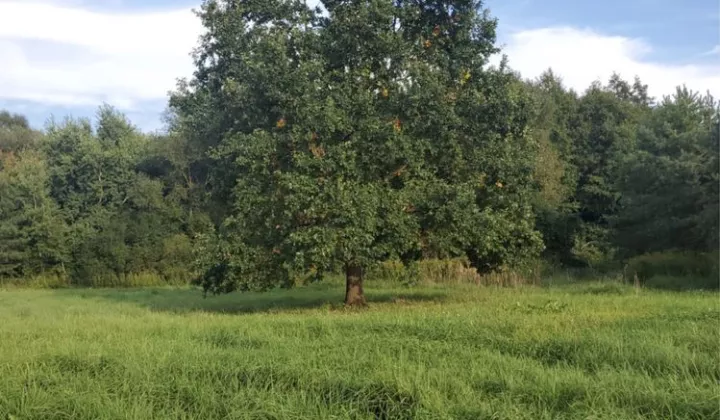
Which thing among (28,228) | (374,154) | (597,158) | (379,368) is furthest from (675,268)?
(28,228)

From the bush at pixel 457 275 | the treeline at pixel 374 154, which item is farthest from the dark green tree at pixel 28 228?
the bush at pixel 457 275

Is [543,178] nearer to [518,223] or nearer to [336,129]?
[518,223]

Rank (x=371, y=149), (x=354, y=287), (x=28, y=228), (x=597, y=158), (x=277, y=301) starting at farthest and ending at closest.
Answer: (x=597, y=158)
(x=28, y=228)
(x=277, y=301)
(x=354, y=287)
(x=371, y=149)

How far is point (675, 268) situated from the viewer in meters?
24.4

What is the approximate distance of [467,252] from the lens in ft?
59.2

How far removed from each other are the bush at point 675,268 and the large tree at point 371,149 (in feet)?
25.5

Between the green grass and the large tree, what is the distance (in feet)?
12.0

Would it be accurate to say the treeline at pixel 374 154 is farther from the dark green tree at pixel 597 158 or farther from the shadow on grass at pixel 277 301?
the dark green tree at pixel 597 158

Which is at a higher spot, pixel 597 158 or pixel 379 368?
pixel 597 158

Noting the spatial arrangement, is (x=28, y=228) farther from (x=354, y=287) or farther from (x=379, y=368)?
(x=379, y=368)

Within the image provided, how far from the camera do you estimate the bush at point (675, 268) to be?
71.8 ft

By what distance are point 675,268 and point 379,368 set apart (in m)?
20.2

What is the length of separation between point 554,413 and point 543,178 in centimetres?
3355

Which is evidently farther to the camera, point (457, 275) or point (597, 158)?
point (597, 158)
